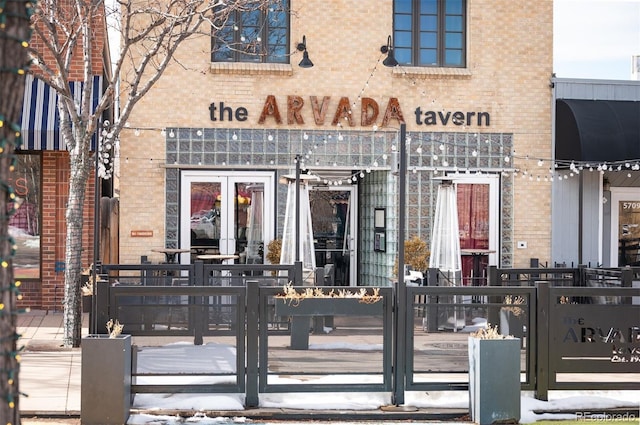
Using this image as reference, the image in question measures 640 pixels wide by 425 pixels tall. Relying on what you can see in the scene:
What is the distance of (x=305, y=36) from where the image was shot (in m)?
18.0

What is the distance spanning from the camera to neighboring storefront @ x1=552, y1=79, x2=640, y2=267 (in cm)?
1800

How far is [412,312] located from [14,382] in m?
5.34

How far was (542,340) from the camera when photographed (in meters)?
9.19

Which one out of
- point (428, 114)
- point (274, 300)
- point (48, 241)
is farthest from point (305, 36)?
point (274, 300)

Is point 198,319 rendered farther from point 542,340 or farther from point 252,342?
point 542,340

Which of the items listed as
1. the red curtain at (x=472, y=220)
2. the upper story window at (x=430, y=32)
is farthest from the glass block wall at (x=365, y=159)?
the upper story window at (x=430, y=32)

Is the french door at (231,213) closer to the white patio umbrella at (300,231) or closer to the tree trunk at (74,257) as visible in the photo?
the white patio umbrella at (300,231)

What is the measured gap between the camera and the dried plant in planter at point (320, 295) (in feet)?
29.8

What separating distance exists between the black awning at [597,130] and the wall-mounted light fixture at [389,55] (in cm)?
362

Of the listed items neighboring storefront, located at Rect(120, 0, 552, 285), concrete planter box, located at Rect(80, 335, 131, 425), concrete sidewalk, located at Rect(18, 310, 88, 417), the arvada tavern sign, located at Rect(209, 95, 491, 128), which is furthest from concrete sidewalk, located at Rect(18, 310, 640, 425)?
the arvada tavern sign, located at Rect(209, 95, 491, 128)

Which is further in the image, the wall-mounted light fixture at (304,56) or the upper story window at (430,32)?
the upper story window at (430,32)

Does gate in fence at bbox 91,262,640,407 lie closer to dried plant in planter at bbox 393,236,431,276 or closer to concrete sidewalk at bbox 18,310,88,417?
concrete sidewalk at bbox 18,310,88,417

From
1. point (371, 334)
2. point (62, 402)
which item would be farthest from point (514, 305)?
point (62, 402)

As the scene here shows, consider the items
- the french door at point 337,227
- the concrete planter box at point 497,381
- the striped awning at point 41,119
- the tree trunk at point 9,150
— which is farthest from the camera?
the french door at point 337,227
